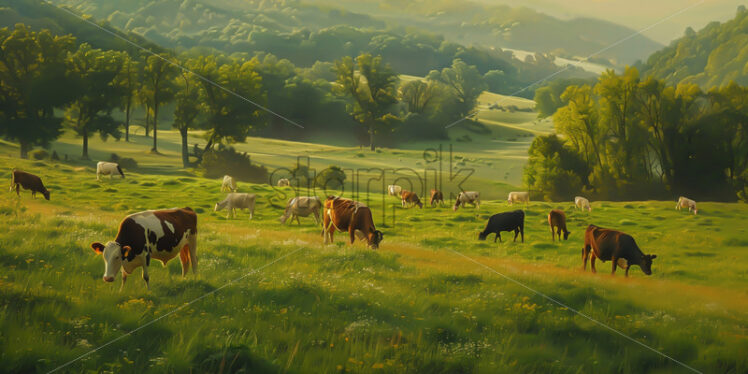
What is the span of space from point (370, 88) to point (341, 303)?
1303cm

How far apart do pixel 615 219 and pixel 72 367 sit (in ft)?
48.2

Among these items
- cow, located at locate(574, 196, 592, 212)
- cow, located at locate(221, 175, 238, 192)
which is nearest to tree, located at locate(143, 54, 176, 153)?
cow, located at locate(221, 175, 238, 192)

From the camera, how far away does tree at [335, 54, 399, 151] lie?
65.5 feet

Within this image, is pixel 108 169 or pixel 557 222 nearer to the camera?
pixel 108 169

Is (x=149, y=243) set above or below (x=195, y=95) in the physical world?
below

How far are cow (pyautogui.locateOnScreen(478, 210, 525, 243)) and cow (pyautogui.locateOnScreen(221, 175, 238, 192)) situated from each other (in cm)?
798

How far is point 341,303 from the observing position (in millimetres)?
9109

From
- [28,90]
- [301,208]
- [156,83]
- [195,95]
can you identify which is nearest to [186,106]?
[195,95]

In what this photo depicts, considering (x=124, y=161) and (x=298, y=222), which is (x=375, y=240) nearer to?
(x=298, y=222)

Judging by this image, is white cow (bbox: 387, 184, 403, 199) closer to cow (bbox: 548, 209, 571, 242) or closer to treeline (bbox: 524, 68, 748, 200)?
cow (bbox: 548, 209, 571, 242)

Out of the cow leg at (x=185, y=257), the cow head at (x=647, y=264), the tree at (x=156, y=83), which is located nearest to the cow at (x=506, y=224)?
the cow head at (x=647, y=264)

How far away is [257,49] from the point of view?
20594 millimetres

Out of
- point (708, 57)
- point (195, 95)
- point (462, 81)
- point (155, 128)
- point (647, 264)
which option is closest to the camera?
point (647, 264)

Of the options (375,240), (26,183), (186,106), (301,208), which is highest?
(186,106)
